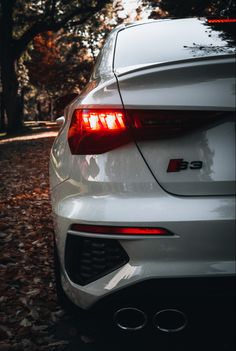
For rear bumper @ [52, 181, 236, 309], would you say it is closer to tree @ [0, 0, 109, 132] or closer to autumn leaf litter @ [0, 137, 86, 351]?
autumn leaf litter @ [0, 137, 86, 351]

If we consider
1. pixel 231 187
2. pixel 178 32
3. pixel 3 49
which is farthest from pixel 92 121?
pixel 3 49

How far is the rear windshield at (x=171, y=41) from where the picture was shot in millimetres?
2229

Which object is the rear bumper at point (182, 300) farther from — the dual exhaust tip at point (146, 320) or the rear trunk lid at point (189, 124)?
the rear trunk lid at point (189, 124)

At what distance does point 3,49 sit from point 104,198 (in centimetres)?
1969

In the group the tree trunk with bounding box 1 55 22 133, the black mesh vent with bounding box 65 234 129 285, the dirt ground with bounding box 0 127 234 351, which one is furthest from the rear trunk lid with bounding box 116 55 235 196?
the tree trunk with bounding box 1 55 22 133

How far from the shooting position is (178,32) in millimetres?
2762

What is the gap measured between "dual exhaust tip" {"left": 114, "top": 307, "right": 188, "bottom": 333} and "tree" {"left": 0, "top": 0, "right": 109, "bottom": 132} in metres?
19.4

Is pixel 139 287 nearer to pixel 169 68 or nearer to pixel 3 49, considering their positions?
pixel 169 68

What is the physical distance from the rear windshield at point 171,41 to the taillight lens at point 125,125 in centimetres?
37

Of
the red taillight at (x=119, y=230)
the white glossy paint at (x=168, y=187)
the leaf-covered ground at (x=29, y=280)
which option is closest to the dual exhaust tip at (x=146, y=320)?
the white glossy paint at (x=168, y=187)

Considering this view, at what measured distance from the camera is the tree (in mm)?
19953

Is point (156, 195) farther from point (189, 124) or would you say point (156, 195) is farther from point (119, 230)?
point (189, 124)

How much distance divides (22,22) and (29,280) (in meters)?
20.2

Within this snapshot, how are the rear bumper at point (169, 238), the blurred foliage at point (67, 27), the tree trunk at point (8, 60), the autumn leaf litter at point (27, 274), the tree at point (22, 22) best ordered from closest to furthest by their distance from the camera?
1. the rear bumper at point (169, 238)
2. the autumn leaf litter at point (27, 274)
3. the blurred foliage at point (67, 27)
4. the tree trunk at point (8, 60)
5. the tree at point (22, 22)
